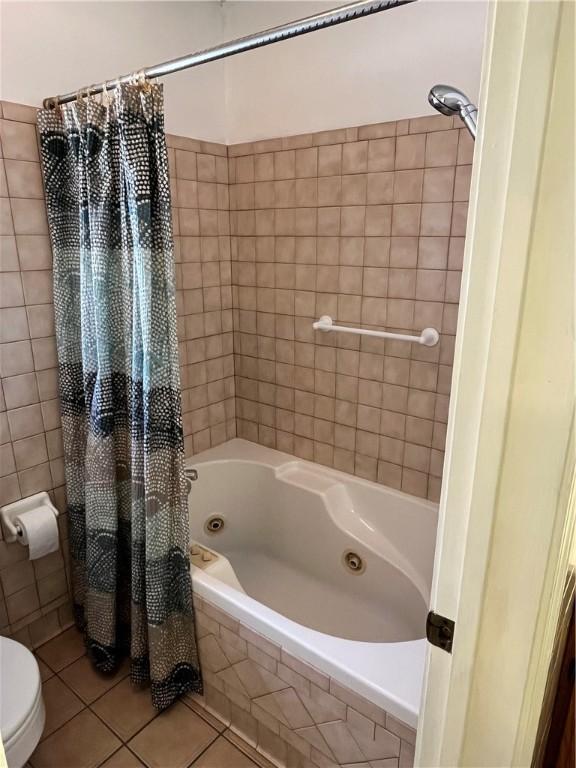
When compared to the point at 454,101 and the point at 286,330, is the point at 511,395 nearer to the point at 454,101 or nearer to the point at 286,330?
the point at 454,101

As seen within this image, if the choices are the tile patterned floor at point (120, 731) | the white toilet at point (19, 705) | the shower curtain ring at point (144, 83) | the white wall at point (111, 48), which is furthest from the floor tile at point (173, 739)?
the white wall at point (111, 48)

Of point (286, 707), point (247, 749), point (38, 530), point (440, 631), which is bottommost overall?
point (247, 749)

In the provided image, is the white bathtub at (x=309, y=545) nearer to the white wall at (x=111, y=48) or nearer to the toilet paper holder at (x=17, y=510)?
the toilet paper holder at (x=17, y=510)

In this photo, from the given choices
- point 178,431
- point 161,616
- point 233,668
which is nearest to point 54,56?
point 178,431

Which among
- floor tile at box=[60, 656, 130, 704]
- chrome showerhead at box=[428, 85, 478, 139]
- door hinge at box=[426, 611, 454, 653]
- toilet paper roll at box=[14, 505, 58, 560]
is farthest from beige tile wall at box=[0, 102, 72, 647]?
door hinge at box=[426, 611, 454, 653]

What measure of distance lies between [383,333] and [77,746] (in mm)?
1659

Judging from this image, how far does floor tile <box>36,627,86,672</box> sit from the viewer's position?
1.79m

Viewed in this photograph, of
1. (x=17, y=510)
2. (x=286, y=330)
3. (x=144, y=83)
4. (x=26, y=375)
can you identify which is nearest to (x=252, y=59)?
(x=144, y=83)

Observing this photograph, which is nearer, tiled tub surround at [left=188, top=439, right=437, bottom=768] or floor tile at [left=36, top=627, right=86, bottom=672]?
tiled tub surround at [left=188, top=439, right=437, bottom=768]

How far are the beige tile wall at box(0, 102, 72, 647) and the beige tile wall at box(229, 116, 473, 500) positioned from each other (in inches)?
33.0

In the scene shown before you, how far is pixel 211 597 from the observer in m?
1.47

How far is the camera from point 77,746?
1502 mm

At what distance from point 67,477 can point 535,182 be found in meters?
1.72

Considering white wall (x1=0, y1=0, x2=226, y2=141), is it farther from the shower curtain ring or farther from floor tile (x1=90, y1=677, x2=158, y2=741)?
floor tile (x1=90, y1=677, x2=158, y2=741)
